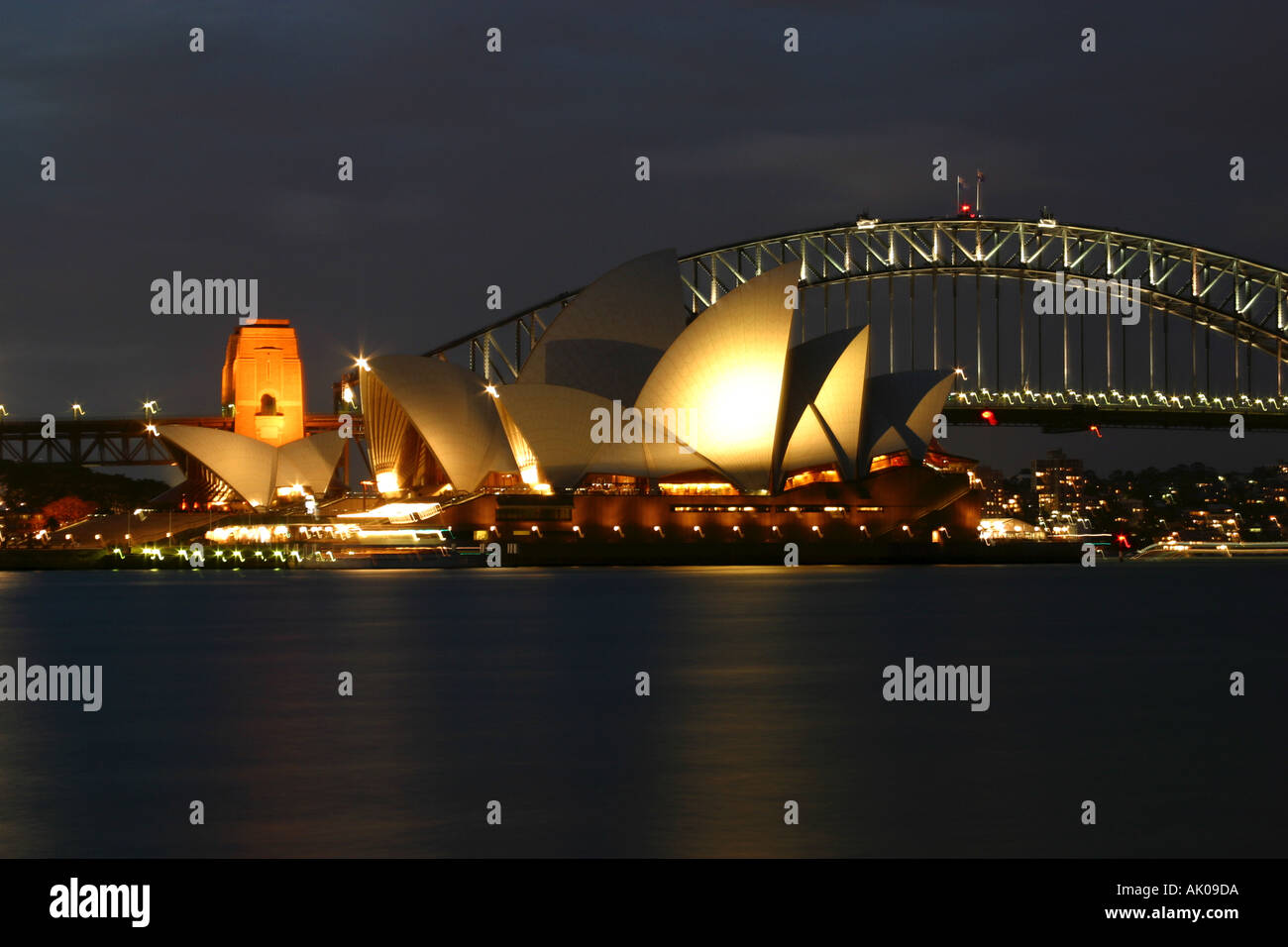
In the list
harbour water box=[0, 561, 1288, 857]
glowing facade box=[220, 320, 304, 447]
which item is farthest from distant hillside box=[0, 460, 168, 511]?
harbour water box=[0, 561, 1288, 857]

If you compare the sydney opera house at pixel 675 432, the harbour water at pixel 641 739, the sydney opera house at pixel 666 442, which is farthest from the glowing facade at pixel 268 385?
the harbour water at pixel 641 739

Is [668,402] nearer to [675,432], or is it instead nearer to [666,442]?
[675,432]

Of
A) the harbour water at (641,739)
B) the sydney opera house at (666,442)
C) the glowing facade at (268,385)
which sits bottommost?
the harbour water at (641,739)

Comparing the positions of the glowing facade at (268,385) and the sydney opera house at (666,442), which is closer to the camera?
the sydney opera house at (666,442)

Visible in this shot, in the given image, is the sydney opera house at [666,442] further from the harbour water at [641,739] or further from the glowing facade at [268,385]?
the harbour water at [641,739]

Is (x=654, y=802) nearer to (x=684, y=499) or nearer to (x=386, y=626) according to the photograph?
(x=386, y=626)
